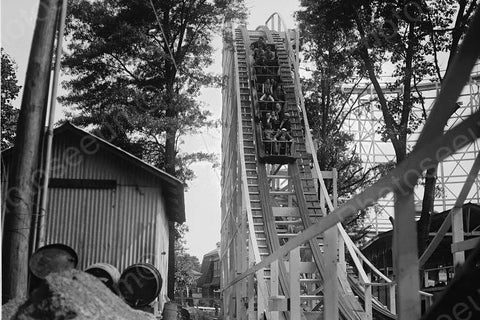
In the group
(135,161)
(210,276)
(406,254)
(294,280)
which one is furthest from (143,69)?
(210,276)

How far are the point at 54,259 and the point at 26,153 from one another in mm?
5681

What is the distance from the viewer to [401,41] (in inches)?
592

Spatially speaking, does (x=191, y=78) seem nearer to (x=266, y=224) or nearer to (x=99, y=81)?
(x=99, y=81)

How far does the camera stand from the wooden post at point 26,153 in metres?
4.50

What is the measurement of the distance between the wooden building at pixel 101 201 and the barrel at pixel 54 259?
2433 millimetres

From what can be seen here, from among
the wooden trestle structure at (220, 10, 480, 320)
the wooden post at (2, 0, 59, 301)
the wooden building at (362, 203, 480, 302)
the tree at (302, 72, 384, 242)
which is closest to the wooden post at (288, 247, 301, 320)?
the wooden trestle structure at (220, 10, 480, 320)

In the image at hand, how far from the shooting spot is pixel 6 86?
1576cm

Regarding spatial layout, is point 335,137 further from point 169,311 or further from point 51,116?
point 51,116

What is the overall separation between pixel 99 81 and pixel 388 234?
11889 millimetres

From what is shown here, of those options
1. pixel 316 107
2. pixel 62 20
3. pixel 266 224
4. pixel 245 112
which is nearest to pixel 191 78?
pixel 316 107

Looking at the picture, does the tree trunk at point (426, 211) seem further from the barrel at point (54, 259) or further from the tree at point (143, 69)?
the tree at point (143, 69)

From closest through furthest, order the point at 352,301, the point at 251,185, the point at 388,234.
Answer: the point at 352,301 → the point at 251,185 → the point at 388,234

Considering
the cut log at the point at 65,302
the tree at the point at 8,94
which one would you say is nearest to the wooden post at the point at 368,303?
the cut log at the point at 65,302

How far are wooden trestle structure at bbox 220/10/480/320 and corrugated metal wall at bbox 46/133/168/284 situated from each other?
6.63 feet
